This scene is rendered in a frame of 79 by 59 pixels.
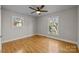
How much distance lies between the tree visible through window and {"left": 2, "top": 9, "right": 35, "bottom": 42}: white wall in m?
0.32

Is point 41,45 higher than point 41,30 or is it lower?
lower

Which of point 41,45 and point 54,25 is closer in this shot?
point 54,25

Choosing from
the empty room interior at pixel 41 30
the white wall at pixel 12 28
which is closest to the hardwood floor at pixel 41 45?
the empty room interior at pixel 41 30

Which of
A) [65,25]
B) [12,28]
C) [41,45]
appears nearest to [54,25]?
[65,25]

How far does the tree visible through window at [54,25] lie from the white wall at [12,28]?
12.6 inches

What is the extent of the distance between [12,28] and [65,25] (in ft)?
3.09

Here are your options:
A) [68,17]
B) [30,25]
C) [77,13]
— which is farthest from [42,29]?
[77,13]

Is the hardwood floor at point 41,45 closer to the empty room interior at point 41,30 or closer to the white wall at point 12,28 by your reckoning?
the empty room interior at point 41,30

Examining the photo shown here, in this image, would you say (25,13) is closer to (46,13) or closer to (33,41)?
(46,13)

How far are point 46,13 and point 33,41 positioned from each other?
55 cm

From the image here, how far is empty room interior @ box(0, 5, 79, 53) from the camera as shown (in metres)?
1.42

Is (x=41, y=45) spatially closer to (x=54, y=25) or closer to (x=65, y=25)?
(x=54, y=25)

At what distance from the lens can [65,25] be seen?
1.56 metres

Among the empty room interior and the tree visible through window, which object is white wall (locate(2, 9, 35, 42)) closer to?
the empty room interior
